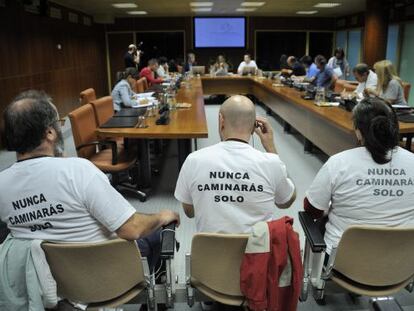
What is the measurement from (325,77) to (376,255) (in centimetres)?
540

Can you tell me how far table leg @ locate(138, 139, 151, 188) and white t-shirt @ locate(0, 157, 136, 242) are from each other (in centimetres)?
219

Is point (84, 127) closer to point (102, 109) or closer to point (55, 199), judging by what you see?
point (102, 109)

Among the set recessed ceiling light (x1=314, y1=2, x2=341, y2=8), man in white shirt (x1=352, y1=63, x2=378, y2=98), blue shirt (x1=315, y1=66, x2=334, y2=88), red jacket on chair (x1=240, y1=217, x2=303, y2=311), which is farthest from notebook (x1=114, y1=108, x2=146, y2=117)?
recessed ceiling light (x1=314, y1=2, x2=341, y2=8)

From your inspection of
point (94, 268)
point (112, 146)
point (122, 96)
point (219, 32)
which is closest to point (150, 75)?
point (122, 96)

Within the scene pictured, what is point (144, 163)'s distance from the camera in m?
3.70

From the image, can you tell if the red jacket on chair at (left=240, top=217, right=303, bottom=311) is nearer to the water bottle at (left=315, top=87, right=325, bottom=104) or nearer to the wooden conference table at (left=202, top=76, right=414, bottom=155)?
the wooden conference table at (left=202, top=76, right=414, bottom=155)

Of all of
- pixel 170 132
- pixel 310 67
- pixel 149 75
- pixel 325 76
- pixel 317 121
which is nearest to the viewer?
pixel 170 132

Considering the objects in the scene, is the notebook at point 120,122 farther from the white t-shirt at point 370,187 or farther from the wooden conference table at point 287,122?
the white t-shirt at point 370,187

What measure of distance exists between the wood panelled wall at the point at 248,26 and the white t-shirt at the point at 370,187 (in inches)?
476

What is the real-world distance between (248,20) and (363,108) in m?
12.0

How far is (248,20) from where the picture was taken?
13086 millimetres

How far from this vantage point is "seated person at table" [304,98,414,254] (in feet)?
5.38

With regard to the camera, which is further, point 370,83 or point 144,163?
point 370,83

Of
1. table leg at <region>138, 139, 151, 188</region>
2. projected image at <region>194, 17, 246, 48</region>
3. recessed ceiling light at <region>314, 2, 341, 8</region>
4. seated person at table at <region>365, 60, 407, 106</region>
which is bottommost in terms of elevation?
table leg at <region>138, 139, 151, 188</region>
